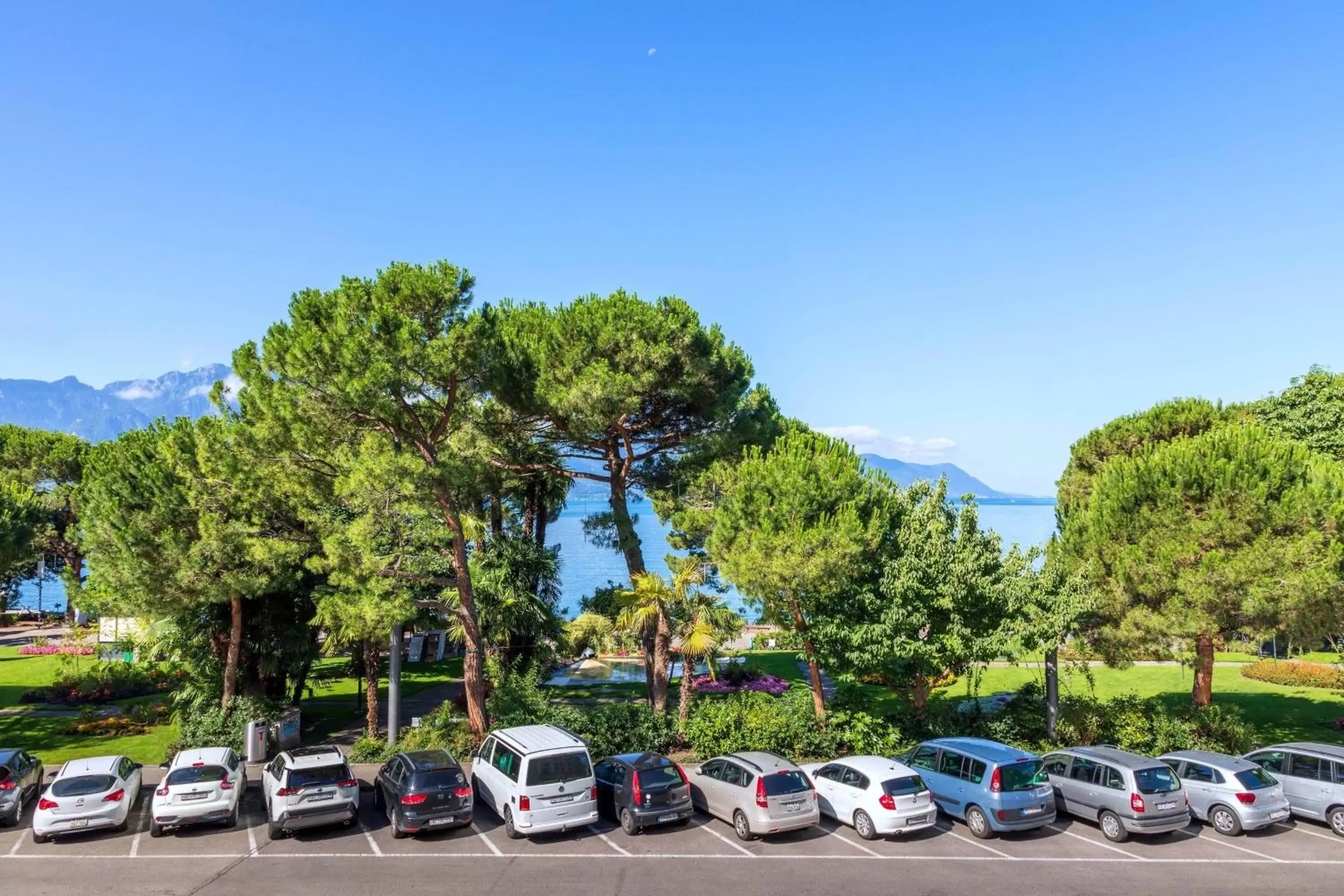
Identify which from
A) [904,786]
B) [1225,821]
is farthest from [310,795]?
[1225,821]

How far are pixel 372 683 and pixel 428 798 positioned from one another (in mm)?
9290

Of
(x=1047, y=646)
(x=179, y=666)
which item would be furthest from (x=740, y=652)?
(x=179, y=666)

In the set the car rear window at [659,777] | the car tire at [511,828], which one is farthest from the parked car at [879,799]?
the car tire at [511,828]

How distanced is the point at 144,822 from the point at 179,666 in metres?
11.4

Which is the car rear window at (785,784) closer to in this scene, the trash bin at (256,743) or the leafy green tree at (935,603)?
the leafy green tree at (935,603)

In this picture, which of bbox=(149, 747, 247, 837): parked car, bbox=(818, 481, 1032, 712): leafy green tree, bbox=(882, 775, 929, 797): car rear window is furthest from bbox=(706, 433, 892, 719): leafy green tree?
bbox=(149, 747, 247, 837): parked car

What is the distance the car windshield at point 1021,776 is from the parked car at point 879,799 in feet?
4.73

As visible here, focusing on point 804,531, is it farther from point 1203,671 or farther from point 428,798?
point 1203,671

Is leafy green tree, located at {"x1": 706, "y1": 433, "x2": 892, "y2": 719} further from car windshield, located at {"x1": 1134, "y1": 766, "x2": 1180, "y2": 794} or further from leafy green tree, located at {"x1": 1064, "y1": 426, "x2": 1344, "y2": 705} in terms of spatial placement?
car windshield, located at {"x1": 1134, "y1": 766, "x2": 1180, "y2": 794}

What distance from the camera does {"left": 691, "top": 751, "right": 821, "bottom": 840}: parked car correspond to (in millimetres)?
14961

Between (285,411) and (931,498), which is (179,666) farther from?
(931,498)

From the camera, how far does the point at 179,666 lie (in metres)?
26.1

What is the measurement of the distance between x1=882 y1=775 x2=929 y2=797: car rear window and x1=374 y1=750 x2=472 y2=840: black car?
8009mm

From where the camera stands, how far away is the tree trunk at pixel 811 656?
22.0 m
